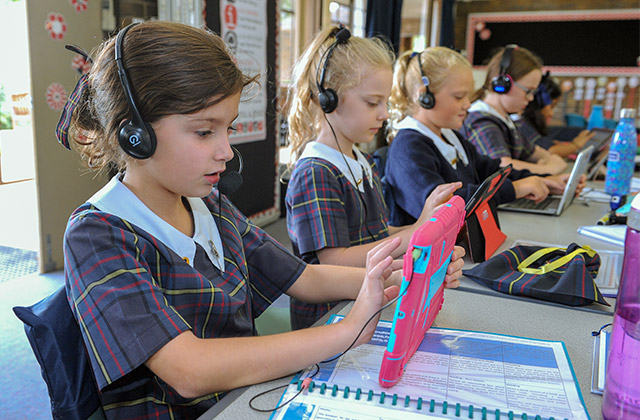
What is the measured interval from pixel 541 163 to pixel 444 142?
3.89 ft

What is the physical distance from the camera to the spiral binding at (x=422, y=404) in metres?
0.66

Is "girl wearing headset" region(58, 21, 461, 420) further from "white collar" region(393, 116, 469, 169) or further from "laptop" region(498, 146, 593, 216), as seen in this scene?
"laptop" region(498, 146, 593, 216)

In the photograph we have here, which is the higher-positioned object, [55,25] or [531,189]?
[55,25]

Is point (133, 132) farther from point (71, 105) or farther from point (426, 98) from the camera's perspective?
point (426, 98)

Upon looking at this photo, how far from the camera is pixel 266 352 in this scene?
73cm

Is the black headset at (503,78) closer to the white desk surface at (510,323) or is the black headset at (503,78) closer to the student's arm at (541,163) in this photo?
the student's arm at (541,163)

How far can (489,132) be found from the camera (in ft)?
8.30

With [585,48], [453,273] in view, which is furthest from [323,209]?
[585,48]

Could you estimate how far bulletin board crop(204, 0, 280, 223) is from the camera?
3.05 metres

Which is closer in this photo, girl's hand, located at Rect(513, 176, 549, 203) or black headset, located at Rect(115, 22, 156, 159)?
black headset, located at Rect(115, 22, 156, 159)

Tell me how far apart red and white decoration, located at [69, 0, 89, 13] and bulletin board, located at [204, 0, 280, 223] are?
577 millimetres

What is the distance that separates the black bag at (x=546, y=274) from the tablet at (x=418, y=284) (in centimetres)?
34

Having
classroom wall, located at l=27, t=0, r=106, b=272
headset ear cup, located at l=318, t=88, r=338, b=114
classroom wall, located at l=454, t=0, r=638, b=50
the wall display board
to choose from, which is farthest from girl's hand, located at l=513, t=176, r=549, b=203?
classroom wall, located at l=454, t=0, r=638, b=50

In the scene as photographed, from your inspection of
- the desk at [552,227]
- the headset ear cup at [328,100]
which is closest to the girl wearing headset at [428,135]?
the desk at [552,227]
